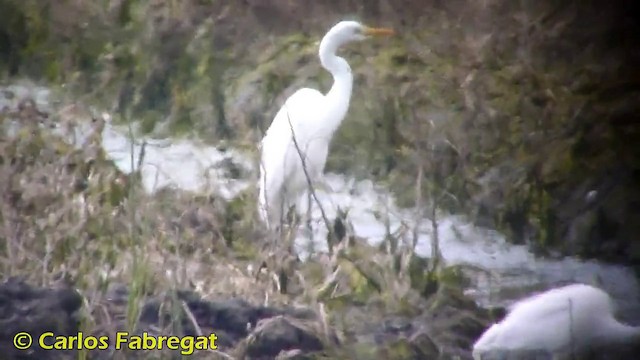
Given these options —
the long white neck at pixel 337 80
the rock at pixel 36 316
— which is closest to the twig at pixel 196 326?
the rock at pixel 36 316

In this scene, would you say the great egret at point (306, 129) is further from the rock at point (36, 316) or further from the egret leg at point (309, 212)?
the rock at point (36, 316)

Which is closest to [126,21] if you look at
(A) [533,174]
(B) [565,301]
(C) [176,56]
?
(C) [176,56]

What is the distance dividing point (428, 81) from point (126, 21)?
0.79 meters

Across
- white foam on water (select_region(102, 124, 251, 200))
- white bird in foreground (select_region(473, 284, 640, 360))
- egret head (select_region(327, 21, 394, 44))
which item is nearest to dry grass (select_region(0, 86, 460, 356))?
white foam on water (select_region(102, 124, 251, 200))

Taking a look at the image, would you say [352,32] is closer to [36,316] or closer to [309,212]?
[309,212]

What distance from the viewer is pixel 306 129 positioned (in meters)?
2.99

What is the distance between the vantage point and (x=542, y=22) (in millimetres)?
2994

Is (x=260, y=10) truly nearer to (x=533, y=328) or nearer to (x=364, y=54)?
(x=364, y=54)

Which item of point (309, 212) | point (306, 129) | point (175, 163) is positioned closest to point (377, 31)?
point (306, 129)

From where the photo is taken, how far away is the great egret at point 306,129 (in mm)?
2955

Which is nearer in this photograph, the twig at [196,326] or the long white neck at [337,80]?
the twig at [196,326]

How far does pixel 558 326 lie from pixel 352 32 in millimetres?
896

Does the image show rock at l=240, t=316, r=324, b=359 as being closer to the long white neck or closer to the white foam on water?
the white foam on water

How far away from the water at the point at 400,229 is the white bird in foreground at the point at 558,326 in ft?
A: 0.17
